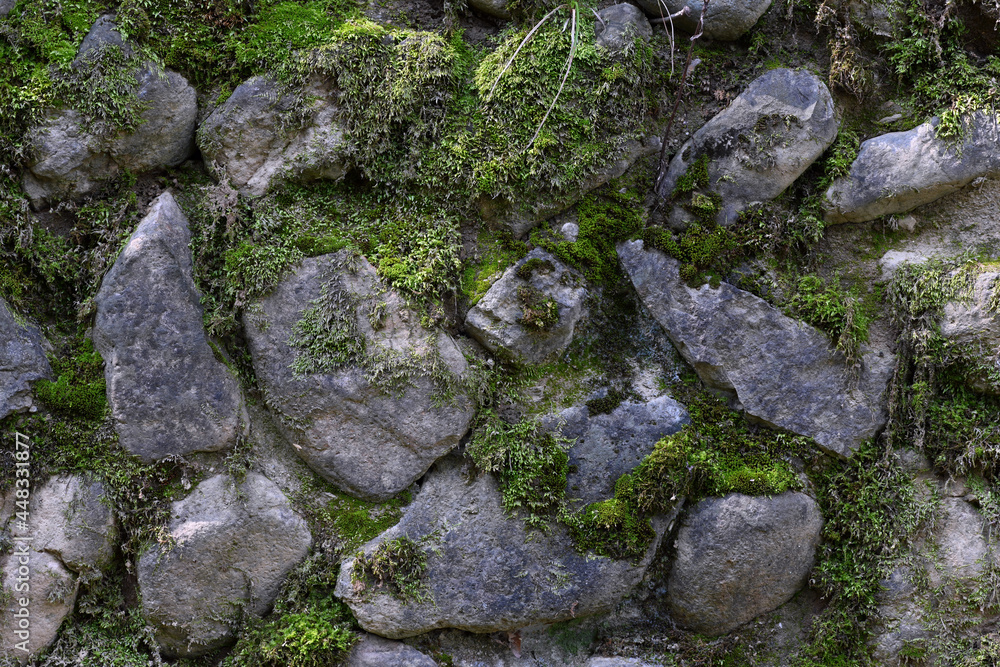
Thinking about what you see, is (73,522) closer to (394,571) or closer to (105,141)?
(394,571)

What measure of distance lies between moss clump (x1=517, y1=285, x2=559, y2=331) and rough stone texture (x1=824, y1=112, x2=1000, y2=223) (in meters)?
2.03

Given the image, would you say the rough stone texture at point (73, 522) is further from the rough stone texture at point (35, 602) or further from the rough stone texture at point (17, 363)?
the rough stone texture at point (17, 363)

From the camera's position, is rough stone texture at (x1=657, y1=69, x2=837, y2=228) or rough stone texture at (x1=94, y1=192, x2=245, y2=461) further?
rough stone texture at (x1=657, y1=69, x2=837, y2=228)

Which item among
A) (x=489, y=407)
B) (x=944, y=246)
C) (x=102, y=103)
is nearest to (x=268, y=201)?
(x=102, y=103)

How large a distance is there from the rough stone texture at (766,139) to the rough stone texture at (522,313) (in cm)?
93

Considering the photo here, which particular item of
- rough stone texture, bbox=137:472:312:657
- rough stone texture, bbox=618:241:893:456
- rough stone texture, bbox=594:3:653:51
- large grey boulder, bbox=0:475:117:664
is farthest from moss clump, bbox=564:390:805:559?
large grey boulder, bbox=0:475:117:664

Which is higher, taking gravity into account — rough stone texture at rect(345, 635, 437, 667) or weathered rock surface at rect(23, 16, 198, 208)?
weathered rock surface at rect(23, 16, 198, 208)

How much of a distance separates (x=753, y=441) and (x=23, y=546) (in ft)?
15.0

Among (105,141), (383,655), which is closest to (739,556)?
(383,655)

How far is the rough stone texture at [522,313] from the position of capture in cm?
405

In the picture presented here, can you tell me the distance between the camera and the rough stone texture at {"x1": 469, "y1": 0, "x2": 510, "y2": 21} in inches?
173

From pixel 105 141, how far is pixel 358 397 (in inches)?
93.1

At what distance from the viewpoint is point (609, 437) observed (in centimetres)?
401

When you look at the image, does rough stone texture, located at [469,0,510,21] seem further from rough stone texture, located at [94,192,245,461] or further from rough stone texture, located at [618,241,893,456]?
rough stone texture, located at [94,192,245,461]
